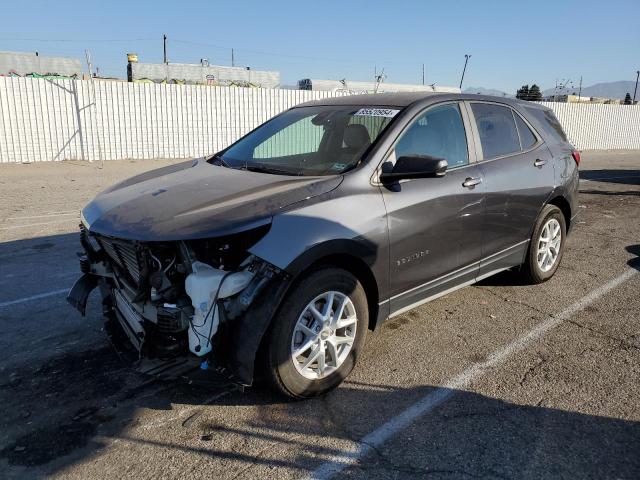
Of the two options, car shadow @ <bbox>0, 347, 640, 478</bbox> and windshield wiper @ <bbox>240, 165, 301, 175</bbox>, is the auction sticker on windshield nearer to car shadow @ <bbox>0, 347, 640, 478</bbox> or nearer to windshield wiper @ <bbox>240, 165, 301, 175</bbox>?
windshield wiper @ <bbox>240, 165, 301, 175</bbox>

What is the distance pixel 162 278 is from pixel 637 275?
523 centimetres

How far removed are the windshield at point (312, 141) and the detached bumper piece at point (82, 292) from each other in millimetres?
1372

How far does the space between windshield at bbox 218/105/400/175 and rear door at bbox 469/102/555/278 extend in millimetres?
1079

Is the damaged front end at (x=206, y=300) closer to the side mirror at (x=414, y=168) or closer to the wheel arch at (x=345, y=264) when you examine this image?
the wheel arch at (x=345, y=264)

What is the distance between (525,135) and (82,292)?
420 centimetres

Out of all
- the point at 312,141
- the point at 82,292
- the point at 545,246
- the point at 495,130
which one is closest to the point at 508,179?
the point at 495,130

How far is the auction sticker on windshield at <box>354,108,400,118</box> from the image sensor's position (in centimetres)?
390

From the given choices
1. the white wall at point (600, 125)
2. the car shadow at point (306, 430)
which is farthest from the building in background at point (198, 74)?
the car shadow at point (306, 430)

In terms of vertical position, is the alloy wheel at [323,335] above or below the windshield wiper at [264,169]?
below

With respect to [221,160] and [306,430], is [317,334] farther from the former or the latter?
[221,160]

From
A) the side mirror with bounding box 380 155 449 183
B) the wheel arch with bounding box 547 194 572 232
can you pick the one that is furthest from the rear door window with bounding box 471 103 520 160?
the side mirror with bounding box 380 155 449 183

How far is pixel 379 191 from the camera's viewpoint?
3475 millimetres

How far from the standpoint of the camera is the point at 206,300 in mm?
2773

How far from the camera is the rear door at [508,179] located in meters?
4.39
